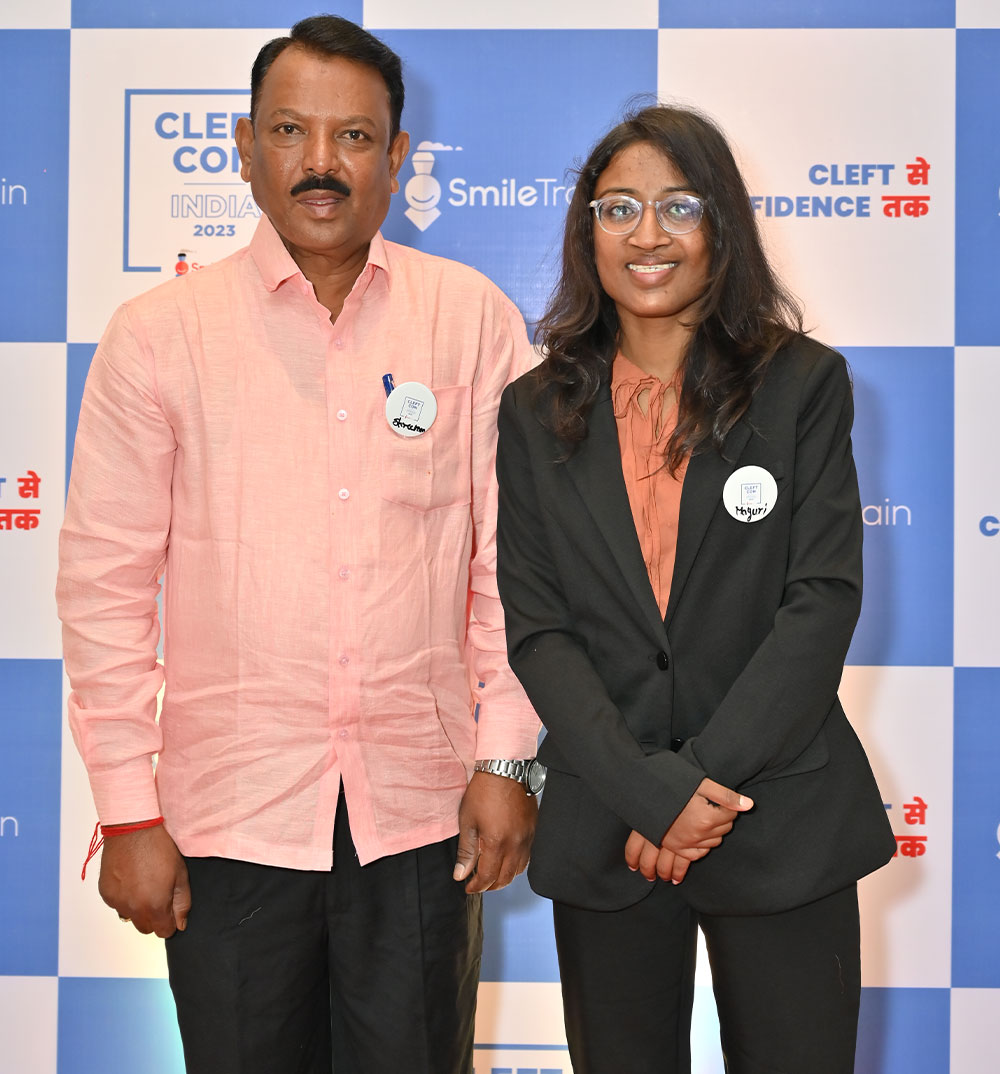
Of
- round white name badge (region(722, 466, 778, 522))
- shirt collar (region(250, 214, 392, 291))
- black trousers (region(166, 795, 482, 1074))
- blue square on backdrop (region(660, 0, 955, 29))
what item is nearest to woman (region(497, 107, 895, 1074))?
round white name badge (region(722, 466, 778, 522))

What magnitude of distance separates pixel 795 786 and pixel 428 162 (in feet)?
5.86

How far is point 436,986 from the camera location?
193 cm

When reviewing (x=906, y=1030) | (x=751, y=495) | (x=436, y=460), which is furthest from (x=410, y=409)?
(x=906, y=1030)

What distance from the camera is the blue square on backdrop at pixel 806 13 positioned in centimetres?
274

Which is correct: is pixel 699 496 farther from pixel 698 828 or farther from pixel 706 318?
pixel 698 828

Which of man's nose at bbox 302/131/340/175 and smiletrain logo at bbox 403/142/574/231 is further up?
smiletrain logo at bbox 403/142/574/231

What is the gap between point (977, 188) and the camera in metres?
2.75

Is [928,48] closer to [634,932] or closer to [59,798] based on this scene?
[634,932]

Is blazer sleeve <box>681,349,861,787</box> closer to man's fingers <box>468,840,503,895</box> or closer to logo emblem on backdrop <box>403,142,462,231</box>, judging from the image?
man's fingers <box>468,840,503,895</box>

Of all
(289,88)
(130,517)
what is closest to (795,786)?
(130,517)

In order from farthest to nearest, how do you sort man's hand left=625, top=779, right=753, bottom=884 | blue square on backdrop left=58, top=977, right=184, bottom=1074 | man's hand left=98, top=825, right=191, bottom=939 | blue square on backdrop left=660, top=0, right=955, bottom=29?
blue square on backdrop left=58, top=977, right=184, bottom=1074
blue square on backdrop left=660, top=0, right=955, bottom=29
man's hand left=98, top=825, right=191, bottom=939
man's hand left=625, top=779, right=753, bottom=884

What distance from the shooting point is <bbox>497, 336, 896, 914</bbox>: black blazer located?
163cm

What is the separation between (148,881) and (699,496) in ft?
3.46

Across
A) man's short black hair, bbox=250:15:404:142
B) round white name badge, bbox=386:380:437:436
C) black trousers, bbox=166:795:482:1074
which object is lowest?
black trousers, bbox=166:795:482:1074
